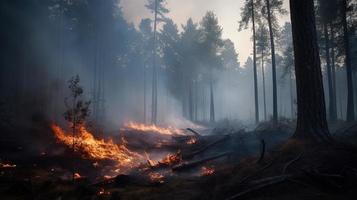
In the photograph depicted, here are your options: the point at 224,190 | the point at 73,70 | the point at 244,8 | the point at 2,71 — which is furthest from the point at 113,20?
the point at 224,190

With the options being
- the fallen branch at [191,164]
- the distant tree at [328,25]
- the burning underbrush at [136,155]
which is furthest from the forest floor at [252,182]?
the distant tree at [328,25]

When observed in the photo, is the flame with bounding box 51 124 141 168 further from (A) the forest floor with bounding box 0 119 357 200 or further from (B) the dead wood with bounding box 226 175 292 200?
(B) the dead wood with bounding box 226 175 292 200

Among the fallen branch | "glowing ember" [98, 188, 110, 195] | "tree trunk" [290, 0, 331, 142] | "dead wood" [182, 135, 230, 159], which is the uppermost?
"tree trunk" [290, 0, 331, 142]

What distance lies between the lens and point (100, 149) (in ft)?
53.1

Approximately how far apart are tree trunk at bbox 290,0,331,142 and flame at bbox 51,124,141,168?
31.0 ft

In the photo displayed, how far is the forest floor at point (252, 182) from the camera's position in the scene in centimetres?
621

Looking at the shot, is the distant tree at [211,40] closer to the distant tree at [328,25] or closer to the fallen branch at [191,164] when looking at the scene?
the distant tree at [328,25]

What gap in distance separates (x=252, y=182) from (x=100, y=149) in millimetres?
11699

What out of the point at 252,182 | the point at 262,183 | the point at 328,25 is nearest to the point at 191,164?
the point at 252,182

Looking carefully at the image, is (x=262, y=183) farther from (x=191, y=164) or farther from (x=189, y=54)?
(x=189, y=54)

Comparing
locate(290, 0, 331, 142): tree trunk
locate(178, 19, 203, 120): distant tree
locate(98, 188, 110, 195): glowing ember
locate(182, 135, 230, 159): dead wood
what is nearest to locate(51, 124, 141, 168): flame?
locate(182, 135, 230, 159): dead wood

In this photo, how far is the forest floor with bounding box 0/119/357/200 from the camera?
621cm

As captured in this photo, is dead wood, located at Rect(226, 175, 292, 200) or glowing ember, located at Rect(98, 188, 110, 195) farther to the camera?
glowing ember, located at Rect(98, 188, 110, 195)

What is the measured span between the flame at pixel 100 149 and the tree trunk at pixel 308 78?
9448 mm
